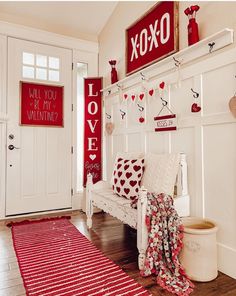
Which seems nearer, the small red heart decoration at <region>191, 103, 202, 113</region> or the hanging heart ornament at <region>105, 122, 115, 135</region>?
the small red heart decoration at <region>191, 103, 202, 113</region>

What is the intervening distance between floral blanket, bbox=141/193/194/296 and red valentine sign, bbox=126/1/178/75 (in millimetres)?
1588

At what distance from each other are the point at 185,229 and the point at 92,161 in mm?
2220

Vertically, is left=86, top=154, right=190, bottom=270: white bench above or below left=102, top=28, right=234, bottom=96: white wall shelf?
below

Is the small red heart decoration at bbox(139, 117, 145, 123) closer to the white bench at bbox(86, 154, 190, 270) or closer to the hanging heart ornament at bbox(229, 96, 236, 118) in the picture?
the white bench at bbox(86, 154, 190, 270)

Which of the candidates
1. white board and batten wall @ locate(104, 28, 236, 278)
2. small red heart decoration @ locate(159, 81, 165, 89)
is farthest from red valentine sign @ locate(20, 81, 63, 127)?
small red heart decoration @ locate(159, 81, 165, 89)

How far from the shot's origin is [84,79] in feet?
13.0

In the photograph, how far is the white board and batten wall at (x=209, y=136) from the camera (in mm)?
1927

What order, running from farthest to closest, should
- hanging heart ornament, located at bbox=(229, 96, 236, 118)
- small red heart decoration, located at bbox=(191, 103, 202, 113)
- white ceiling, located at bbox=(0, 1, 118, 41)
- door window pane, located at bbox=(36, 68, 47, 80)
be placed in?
door window pane, located at bbox=(36, 68, 47, 80), white ceiling, located at bbox=(0, 1, 118, 41), small red heart decoration, located at bbox=(191, 103, 202, 113), hanging heart ornament, located at bbox=(229, 96, 236, 118)

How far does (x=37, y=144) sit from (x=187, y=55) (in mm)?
2479

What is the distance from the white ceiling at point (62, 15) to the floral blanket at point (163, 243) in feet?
9.90

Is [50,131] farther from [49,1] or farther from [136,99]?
[49,1]

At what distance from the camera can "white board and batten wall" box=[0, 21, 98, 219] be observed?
3.48m

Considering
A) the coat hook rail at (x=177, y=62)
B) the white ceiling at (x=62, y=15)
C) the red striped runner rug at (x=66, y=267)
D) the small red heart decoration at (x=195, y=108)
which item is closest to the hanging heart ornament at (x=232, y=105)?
the small red heart decoration at (x=195, y=108)

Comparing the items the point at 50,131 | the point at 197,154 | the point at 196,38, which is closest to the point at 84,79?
the point at 50,131
